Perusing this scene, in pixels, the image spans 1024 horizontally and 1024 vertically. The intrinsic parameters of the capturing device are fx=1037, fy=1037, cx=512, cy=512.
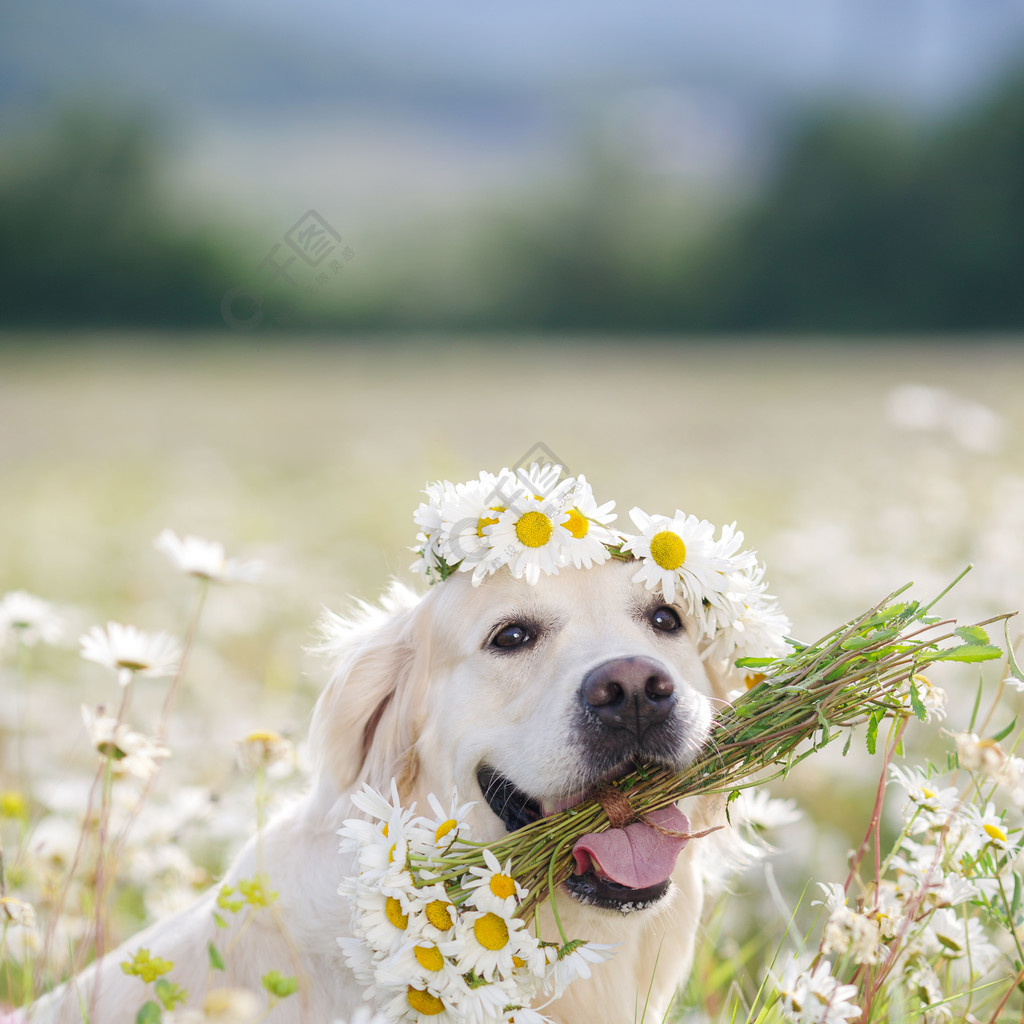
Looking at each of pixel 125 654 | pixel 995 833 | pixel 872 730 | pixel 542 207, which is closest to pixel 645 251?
pixel 542 207

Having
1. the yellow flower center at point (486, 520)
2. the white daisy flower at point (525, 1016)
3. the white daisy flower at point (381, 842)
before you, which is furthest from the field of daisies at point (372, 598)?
the yellow flower center at point (486, 520)

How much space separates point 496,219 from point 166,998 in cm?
4327

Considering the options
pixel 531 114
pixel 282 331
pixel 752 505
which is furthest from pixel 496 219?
pixel 752 505

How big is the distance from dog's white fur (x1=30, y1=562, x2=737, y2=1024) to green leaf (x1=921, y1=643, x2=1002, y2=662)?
50cm

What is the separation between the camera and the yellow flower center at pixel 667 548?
2340 mm

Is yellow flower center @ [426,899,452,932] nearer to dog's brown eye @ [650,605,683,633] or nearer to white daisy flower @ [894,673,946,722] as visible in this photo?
dog's brown eye @ [650,605,683,633]

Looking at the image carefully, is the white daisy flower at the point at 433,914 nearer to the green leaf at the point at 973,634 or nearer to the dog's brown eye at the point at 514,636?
the dog's brown eye at the point at 514,636

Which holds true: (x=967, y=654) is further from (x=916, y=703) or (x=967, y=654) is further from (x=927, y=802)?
(x=927, y=802)

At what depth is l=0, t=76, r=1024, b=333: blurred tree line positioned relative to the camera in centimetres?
3556

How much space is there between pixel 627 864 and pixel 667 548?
0.69 metres

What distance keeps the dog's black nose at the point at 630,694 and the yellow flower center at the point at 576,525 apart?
28cm

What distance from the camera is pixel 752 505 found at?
956cm

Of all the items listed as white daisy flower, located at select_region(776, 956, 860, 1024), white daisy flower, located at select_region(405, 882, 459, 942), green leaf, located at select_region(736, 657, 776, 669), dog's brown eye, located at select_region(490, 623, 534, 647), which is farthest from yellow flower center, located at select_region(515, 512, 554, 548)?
white daisy flower, located at select_region(776, 956, 860, 1024)

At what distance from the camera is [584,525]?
229 cm
